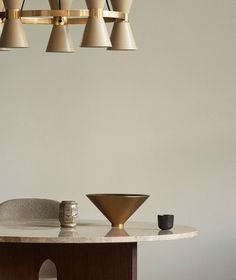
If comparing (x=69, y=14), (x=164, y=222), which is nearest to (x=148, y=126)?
(x=164, y=222)

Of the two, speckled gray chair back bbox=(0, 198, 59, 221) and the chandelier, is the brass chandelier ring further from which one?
speckled gray chair back bbox=(0, 198, 59, 221)

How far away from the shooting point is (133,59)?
5.18m

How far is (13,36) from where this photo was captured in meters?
3.40

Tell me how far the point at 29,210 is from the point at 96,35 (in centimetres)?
113

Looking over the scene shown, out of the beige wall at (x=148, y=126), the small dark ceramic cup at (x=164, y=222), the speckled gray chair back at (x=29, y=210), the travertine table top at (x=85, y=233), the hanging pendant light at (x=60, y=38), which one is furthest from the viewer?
the beige wall at (x=148, y=126)

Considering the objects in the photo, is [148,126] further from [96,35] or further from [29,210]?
[96,35]

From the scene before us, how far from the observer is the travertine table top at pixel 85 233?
3137 mm

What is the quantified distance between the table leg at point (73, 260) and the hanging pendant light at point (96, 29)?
835mm

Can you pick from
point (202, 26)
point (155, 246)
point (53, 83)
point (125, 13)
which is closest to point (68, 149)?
point (53, 83)

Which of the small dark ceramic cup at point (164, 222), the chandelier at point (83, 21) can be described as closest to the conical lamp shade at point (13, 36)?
the chandelier at point (83, 21)

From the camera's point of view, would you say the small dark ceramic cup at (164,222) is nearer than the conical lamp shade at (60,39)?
Yes

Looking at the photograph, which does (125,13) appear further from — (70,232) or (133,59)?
(133,59)

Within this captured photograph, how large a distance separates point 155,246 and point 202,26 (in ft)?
4.61

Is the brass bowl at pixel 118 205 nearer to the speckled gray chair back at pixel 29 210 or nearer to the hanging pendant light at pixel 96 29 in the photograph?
the speckled gray chair back at pixel 29 210
